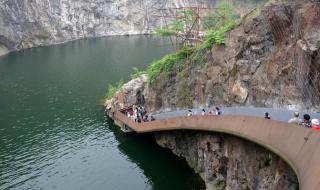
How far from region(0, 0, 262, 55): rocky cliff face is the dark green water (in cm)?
4384

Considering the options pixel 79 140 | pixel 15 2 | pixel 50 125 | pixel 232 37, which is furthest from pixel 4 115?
pixel 15 2

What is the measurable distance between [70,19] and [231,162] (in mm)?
145013

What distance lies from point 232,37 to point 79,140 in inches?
1056

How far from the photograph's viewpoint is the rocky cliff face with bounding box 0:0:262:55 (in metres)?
140

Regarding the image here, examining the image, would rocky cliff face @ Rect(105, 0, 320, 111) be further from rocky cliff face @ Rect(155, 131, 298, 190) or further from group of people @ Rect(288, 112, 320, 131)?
group of people @ Rect(288, 112, 320, 131)

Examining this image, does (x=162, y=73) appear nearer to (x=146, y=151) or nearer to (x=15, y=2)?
(x=146, y=151)

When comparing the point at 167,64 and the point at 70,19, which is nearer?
the point at 167,64

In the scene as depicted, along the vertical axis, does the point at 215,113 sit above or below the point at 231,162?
above

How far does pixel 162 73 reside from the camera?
166 ft

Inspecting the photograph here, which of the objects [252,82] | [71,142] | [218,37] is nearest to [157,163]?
[71,142]

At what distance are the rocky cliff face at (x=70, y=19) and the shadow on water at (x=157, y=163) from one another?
8225 cm

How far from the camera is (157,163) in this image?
4700cm

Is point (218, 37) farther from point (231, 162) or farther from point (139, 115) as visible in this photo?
point (139, 115)

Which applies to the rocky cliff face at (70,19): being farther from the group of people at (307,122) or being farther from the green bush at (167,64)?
the group of people at (307,122)
